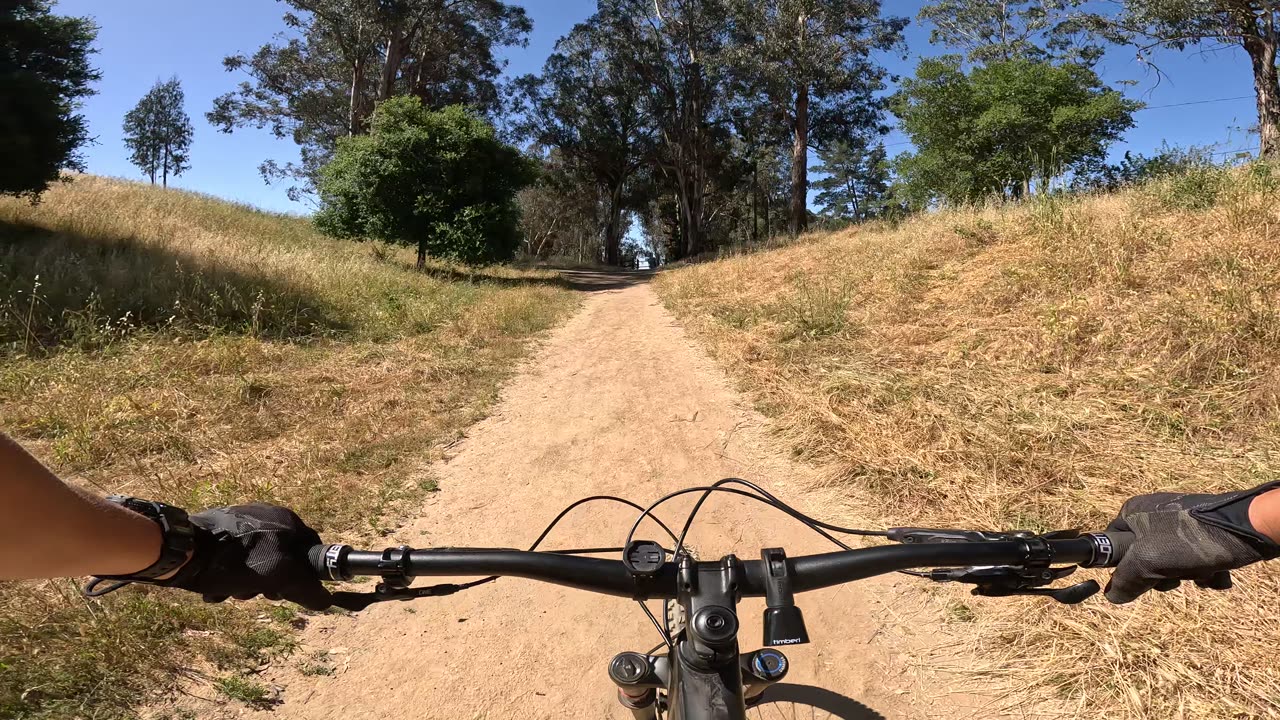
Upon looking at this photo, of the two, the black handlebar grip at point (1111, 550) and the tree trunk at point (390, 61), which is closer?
the black handlebar grip at point (1111, 550)

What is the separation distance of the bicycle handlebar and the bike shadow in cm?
144

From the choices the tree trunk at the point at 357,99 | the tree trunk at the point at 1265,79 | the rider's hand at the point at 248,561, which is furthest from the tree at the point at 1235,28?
the tree trunk at the point at 357,99

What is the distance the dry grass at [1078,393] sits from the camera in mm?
2381

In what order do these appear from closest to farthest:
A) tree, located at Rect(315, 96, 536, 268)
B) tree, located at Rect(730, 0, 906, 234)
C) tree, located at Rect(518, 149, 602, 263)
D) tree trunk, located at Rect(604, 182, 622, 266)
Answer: tree, located at Rect(315, 96, 536, 268) → tree, located at Rect(730, 0, 906, 234) → tree, located at Rect(518, 149, 602, 263) → tree trunk, located at Rect(604, 182, 622, 266)

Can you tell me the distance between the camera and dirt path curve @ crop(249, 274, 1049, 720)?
→ 2432 mm

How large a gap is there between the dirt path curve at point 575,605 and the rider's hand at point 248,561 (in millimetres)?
1510

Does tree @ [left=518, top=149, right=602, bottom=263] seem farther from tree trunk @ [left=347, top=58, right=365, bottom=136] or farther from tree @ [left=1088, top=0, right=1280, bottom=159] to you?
tree @ [left=1088, top=0, right=1280, bottom=159]

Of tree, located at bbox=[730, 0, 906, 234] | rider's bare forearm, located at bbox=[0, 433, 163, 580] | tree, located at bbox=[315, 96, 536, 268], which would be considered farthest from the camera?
tree, located at bbox=[730, 0, 906, 234]

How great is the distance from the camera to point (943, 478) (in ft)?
12.4

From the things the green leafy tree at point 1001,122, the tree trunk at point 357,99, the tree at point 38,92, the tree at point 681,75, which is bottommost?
the tree at point 38,92

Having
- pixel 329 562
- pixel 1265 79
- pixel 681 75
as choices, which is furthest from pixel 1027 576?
pixel 681 75

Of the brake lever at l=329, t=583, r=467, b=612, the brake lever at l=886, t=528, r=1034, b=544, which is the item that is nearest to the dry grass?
the brake lever at l=886, t=528, r=1034, b=544

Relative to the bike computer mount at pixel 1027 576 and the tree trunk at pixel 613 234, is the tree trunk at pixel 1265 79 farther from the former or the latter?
the tree trunk at pixel 613 234

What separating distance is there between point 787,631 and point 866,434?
145 inches
